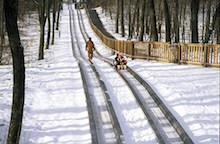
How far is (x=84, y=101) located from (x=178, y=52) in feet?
26.8

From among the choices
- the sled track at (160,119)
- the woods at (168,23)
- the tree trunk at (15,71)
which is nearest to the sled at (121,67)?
the sled track at (160,119)

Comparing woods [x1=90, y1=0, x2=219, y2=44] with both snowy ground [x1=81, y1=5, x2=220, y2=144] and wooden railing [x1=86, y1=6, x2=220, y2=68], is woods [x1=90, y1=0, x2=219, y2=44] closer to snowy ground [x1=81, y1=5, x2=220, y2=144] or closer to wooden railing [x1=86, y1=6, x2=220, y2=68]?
wooden railing [x1=86, y1=6, x2=220, y2=68]

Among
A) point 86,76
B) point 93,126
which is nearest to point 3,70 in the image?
point 86,76

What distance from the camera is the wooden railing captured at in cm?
1436

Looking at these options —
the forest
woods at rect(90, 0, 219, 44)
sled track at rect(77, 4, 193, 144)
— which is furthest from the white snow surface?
woods at rect(90, 0, 219, 44)

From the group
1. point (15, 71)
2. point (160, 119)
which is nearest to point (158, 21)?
point (160, 119)

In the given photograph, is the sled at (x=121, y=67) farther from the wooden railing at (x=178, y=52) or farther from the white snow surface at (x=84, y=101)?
the wooden railing at (x=178, y=52)

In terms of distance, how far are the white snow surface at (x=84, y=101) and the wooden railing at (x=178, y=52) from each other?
2.24 feet

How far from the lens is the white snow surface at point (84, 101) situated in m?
7.21

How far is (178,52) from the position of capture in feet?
51.6

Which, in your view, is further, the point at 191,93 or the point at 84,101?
the point at 191,93

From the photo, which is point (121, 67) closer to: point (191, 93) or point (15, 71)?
point (191, 93)

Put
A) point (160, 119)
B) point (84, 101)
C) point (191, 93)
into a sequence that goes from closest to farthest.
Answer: point (160, 119)
point (84, 101)
point (191, 93)

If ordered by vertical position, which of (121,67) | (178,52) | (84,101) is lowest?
(84,101)
